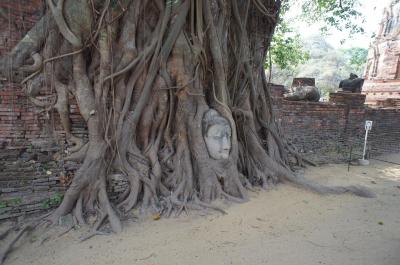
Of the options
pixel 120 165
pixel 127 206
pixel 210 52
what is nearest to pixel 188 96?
pixel 210 52

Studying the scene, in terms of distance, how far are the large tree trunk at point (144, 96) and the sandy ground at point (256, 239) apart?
31 cm

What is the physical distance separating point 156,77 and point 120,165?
47.4 inches

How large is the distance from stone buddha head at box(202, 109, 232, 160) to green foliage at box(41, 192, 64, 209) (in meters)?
1.94

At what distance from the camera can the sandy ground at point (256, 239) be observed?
8.23ft

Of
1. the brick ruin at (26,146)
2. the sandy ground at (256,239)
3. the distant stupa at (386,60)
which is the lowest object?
the sandy ground at (256,239)

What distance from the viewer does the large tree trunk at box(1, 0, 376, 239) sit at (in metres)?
3.27

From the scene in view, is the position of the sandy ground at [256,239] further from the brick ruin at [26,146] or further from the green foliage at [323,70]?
the green foliage at [323,70]

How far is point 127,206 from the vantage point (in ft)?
10.9

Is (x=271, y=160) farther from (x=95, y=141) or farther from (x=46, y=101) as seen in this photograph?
(x=46, y=101)

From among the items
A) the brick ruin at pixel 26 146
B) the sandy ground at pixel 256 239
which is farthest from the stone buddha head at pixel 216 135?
the brick ruin at pixel 26 146

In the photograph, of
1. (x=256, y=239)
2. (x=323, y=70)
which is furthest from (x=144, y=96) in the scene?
(x=323, y=70)

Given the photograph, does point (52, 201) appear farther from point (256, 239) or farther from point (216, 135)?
point (256, 239)

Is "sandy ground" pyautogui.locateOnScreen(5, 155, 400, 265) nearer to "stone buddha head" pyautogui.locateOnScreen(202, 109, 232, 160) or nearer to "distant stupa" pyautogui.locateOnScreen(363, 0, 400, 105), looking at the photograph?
"stone buddha head" pyautogui.locateOnScreen(202, 109, 232, 160)

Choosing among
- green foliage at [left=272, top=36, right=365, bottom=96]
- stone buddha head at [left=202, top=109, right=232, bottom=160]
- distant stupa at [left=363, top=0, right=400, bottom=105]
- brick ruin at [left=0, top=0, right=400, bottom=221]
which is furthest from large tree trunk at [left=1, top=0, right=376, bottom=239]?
green foliage at [left=272, top=36, right=365, bottom=96]
